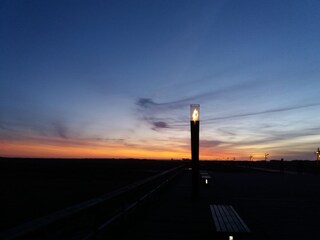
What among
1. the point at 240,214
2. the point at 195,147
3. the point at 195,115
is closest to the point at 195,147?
the point at 195,147

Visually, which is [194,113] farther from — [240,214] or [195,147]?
[240,214]

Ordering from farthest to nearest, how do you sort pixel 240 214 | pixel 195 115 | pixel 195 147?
pixel 195 115 < pixel 195 147 < pixel 240 214

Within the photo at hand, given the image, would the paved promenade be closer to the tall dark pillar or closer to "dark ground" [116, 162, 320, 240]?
"dark ground" [116, 162, 320, 240]

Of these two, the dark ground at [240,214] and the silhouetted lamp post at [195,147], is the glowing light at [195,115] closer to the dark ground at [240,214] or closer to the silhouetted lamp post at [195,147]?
the silhouetted lamp post at [195,147]

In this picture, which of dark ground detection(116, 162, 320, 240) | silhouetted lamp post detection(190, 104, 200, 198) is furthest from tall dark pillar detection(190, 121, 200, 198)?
dark ground detection(116, 162, 320, 240)

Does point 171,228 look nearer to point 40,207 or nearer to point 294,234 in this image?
point 294,234

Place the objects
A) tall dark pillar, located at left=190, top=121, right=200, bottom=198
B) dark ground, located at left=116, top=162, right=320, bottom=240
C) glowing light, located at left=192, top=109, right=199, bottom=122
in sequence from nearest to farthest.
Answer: dark ground, located at left=116, top=162, right=320, bottom=240 < tall dark pillar, located at left=190, top=121, right=200, bottom=198 < glowing light, located at left=192, top=109, right=199, bottom=122

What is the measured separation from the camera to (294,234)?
829 cm

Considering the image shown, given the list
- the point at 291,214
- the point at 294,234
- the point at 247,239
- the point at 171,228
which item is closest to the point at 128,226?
the point at 171,228

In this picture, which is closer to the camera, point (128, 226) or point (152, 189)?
point (128, 226)

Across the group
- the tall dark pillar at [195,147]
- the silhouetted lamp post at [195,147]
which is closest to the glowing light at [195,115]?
the silhouetted lamp post at [195,147]

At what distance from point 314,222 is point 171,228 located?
11.6 ft

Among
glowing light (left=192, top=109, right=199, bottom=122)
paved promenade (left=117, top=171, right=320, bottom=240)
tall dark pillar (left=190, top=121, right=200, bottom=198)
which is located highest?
glowing light (left=192, top=109, right=199, bottom=122)

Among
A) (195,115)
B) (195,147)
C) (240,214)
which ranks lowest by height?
(240,214)
